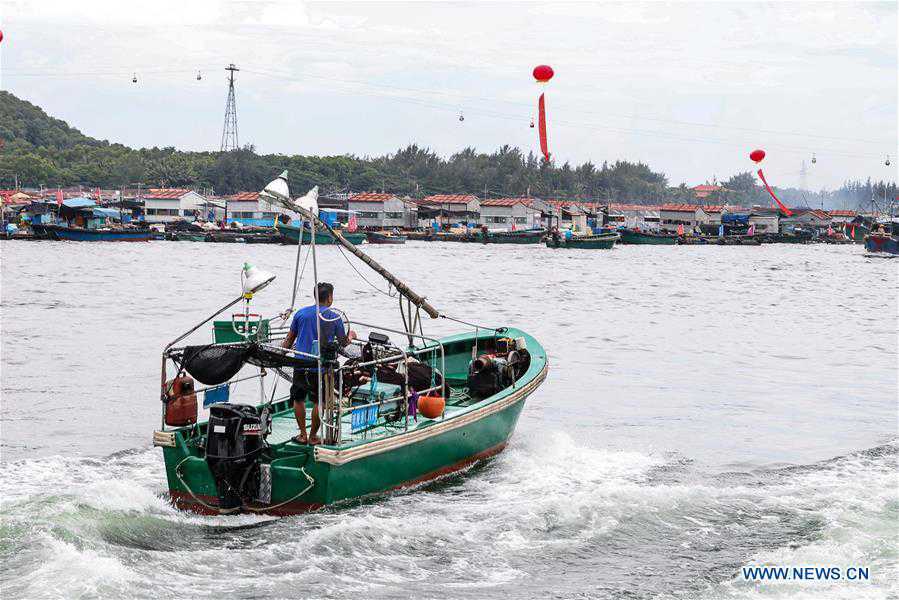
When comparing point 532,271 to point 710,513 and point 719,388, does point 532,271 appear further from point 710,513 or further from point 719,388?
point 710,513

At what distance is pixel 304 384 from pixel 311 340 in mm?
416

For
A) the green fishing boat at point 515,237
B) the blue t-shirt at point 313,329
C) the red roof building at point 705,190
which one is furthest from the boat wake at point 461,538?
the red roof building at point 705,190

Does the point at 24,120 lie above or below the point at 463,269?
above

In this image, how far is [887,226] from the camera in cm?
7331

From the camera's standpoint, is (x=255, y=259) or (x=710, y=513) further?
(x=255, y=259)

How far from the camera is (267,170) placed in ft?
359

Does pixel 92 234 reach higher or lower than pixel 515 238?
higher

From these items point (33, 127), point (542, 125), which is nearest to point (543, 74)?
point (542, 125)

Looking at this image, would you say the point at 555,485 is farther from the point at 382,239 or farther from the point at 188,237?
the point at 382,239

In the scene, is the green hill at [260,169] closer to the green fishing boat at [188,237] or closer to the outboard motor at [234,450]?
the green fishing boat at [188,237]

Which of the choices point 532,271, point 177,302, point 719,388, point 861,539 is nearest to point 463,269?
point 532,271

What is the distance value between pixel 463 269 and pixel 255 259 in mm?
11615

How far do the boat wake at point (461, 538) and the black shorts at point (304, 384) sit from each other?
1.04 meters

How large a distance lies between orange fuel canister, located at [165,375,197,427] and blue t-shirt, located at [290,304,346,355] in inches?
41.6
